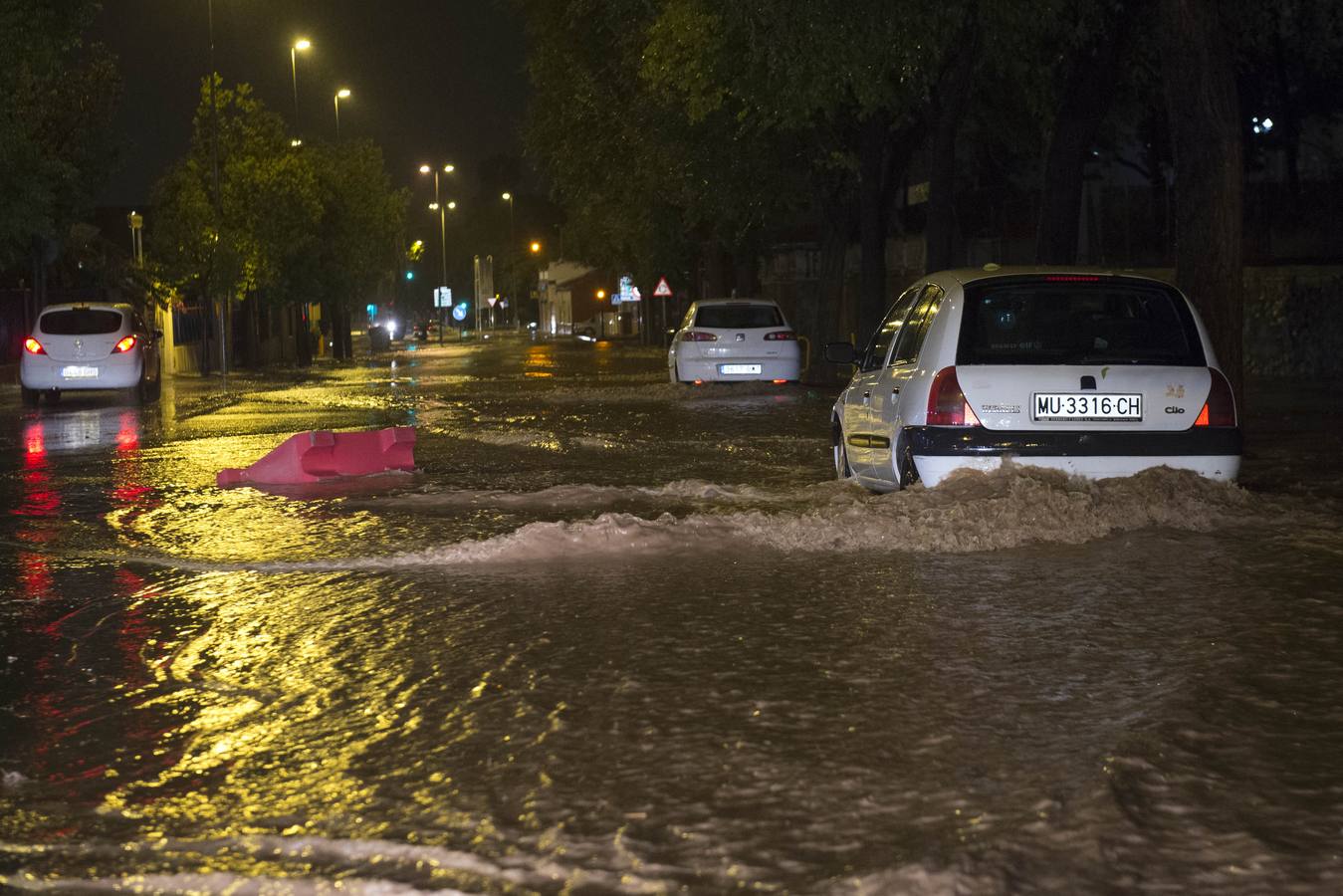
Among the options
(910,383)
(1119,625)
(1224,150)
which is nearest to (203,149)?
(1224,150)

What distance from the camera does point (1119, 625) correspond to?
7.56m

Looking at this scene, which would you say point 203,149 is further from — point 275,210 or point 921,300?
point 921,300

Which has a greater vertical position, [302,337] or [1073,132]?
[1073,132]

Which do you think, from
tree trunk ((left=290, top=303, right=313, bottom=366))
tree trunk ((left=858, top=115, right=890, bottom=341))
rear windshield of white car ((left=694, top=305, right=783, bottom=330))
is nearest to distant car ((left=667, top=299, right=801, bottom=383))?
rear windshield of white car ((left=694, top=305, right=783, bottom=330))

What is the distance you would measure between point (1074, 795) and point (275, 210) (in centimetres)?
4884

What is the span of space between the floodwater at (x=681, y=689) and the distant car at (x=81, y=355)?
1598 centimetres

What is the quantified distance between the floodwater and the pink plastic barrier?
149 cm

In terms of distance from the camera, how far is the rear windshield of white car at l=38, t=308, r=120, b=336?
29125mm

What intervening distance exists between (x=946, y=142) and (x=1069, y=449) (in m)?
15.2

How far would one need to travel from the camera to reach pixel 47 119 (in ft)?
140

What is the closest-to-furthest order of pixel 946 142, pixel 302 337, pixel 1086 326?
pixel 1086 326 < pixel 946 142 < pixel 302 337

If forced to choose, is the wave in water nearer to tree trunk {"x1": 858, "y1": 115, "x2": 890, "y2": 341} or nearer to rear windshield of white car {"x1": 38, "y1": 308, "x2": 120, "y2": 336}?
tree trunk {"x1": 858, "y1": 115, "x2": 890, "y2": 341}

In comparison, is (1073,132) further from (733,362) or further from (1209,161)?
(733,362)

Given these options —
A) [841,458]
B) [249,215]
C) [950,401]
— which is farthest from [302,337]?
[950,401]
